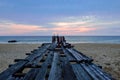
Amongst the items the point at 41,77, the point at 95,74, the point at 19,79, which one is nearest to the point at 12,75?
the point at 19,79

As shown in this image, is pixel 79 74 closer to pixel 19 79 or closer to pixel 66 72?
pixel 66 72

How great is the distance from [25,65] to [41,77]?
6.54 feet

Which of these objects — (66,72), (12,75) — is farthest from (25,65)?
(66,72)

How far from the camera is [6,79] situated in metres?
4.49

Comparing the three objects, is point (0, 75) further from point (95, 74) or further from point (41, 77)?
point (95, 74)

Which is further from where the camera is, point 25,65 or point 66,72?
point 25,65

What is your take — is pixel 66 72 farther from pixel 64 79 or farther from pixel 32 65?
pixel 32 65

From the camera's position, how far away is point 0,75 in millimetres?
4730

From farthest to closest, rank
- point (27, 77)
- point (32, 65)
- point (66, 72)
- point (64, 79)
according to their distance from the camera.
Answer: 1. point (32, 65)
2. point (66, 72)
3. point (27, 77)
4. point (64, 79)

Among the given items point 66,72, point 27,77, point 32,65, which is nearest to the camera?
point 27,77

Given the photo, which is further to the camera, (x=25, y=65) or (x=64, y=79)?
(x=25, y=65)

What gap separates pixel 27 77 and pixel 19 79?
29cm

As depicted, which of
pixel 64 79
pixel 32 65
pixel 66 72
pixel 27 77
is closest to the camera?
pixel 64 79

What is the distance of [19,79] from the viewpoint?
487 cm
